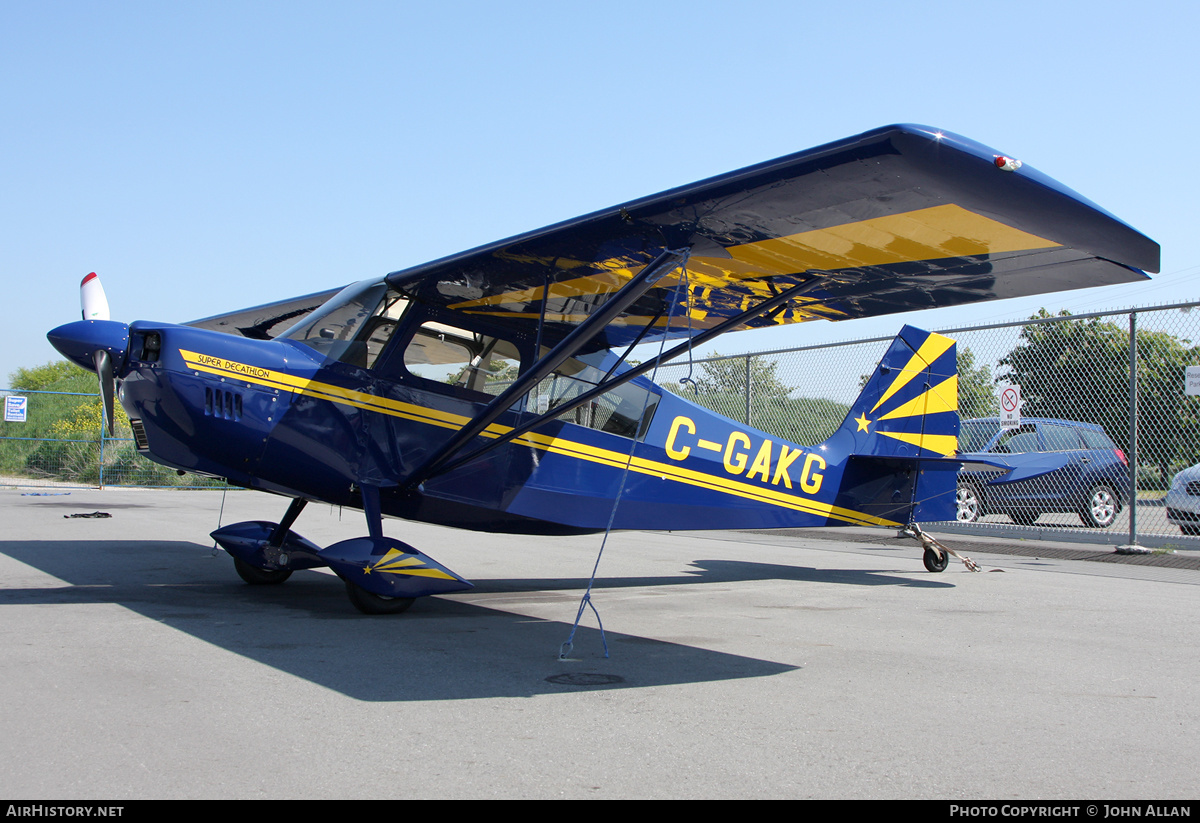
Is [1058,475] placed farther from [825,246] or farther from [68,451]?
[68,451]

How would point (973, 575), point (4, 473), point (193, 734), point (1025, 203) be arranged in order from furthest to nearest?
point (4, 473), point (973, 575), point (1025, 203), point (193, 734)

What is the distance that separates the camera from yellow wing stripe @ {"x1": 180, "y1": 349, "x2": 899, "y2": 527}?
20.7ft

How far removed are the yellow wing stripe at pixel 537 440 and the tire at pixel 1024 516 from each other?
16.5 ft

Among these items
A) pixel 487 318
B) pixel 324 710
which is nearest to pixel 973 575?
pixel 487 318

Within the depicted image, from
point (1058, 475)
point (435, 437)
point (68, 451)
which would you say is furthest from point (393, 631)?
point (68, 451)

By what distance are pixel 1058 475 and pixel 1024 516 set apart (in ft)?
3.28

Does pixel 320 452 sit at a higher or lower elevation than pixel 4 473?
higher

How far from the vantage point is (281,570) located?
7.61 meters

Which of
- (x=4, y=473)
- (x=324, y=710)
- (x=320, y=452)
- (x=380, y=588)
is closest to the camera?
(x=324, y=710)

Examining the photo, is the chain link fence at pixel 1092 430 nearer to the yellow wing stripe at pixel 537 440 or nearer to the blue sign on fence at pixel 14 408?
the yellow wing stripe at pixel 537 440

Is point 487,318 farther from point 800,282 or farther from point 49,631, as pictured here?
point 49,631

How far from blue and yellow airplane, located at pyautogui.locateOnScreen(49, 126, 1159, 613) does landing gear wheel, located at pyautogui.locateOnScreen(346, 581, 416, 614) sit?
0.01 meters

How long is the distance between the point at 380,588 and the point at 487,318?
234cm

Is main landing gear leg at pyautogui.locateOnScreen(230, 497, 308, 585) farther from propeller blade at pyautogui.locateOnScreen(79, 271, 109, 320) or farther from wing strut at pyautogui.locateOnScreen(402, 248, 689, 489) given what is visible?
propeller blade at pyautogui.locateOnScreen(79, 271, 109, 320)
